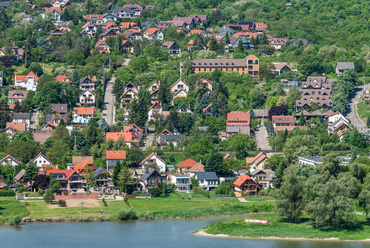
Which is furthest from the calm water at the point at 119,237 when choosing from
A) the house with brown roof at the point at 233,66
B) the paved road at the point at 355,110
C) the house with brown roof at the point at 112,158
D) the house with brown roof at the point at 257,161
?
the house with brown roof at the point at 233,66

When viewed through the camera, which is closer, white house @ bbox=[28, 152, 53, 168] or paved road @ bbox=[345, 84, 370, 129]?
white house @ bbox=[28, 152, 53, 168]

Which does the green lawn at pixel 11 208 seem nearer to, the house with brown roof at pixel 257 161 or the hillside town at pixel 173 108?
the hillside town at pixel 173 108

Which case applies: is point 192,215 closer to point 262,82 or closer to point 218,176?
point 218,176

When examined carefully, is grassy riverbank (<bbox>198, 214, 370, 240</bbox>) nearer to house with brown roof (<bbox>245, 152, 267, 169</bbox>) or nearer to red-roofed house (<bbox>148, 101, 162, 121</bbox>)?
house with brown roof (<bbox>245, 152, 267, 169</bbox>)

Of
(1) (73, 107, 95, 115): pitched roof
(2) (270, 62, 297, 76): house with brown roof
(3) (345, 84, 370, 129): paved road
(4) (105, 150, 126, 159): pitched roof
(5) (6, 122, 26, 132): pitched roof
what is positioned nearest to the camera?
(4) (105, 150, 126, 159): pitched roof

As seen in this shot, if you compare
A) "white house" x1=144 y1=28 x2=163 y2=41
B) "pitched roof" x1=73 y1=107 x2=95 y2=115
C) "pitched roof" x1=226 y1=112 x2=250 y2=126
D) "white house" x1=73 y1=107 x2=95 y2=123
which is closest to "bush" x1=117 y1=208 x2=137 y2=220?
"pitched roof" x1=226 y1=112 x2=250 y2=126

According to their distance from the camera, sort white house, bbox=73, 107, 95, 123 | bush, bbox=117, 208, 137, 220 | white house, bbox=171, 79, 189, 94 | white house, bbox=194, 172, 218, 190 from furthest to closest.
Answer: white house, bbox=171, 79, 189, 94 < white house, bbox=73, 107, 95, 123 < white house, bbox=194, 172, 218, 190 < bush, bbox=117, 208, 137, 220
